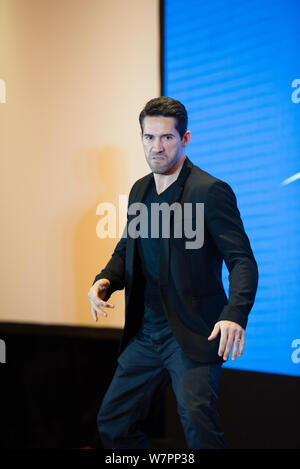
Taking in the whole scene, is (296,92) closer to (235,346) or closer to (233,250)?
(233,250)

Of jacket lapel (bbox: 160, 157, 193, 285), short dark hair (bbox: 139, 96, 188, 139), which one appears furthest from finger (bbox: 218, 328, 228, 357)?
short dark hair (bbox: 139, 96, 188, 139)

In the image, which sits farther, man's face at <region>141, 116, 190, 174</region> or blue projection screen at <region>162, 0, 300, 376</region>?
blue projection screen at <region>162, 0, 300, 376</region>

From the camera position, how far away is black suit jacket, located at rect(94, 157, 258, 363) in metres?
1.74

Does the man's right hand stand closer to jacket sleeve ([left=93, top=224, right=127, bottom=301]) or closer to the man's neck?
jacket sleeve ([left=93, top=224, right=127, bottom=301])

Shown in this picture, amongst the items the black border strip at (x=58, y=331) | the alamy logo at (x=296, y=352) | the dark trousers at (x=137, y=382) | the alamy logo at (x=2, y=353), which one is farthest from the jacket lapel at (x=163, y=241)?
the alamy logo at (x=2, y=353)

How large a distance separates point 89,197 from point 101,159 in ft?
0.86

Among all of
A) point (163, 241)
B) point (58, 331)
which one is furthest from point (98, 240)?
point (163, 241)

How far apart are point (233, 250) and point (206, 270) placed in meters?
0.16

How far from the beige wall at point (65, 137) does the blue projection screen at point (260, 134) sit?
1.36 ft

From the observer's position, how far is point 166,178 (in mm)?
2010

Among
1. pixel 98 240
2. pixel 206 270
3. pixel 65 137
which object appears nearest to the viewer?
pixel 206 270

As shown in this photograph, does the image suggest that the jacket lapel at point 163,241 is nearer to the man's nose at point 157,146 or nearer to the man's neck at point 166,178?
the man's neck at point 166,178

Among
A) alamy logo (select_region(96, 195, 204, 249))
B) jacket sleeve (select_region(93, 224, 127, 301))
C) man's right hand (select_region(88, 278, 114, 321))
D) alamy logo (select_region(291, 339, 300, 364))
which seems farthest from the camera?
alamy logo (select_region(291, 339, 300, 364))

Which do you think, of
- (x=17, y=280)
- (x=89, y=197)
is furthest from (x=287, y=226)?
(x=17, y=280)
